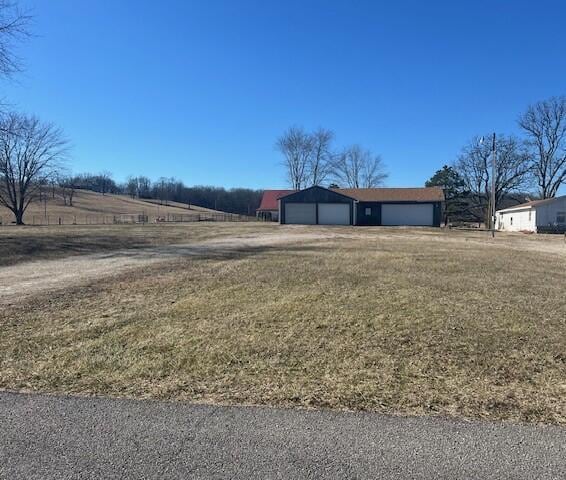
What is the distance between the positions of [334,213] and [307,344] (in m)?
43.7

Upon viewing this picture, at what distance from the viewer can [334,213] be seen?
157 ft

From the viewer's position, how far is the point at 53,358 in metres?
4.14

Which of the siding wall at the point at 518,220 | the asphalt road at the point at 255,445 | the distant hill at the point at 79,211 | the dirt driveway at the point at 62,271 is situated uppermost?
the distant hill at the point at 79,211

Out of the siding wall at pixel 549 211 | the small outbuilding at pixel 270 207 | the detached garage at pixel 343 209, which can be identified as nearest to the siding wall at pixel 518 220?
the siding wall at pixel 549 211

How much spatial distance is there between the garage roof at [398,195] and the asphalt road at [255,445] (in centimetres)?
4616

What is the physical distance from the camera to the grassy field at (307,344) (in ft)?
11.0

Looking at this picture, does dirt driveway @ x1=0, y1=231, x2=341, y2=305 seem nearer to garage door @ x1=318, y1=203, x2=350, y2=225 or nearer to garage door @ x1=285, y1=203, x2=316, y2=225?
garage door @ x1=285, y1=203, x2=316, y2=225

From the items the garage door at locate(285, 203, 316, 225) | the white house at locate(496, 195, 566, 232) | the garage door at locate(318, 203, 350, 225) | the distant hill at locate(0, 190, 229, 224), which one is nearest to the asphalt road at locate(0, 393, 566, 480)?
the white house at locate(496, 195, 566, 232)

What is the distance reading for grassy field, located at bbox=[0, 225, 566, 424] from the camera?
3.35 m

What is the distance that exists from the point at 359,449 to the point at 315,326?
277 centimetres

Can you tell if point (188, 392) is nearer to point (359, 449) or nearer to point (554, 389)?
point (359, 449)

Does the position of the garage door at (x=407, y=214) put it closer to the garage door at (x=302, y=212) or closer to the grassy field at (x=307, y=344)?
the garage door at (x=302, y=212)

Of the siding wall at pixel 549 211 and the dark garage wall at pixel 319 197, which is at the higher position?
the dark garage wall at pixel 319 197

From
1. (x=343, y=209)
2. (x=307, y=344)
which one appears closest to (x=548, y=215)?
(x=343, y=209)
